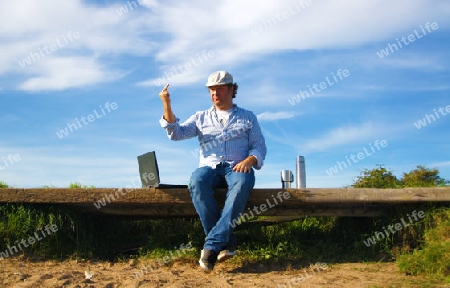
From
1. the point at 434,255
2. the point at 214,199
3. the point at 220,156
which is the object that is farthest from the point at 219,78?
the point at 434,255

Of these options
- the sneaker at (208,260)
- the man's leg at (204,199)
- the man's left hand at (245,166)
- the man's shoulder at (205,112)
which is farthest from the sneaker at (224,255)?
the man's shoulder at (205,112)

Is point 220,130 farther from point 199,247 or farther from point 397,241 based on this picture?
point 397,241

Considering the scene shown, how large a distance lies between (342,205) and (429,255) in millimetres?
1068

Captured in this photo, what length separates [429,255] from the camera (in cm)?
437

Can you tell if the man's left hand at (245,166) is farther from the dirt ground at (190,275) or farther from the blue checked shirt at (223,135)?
the dirt ground at (190,275)

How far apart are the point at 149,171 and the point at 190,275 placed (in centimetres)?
103

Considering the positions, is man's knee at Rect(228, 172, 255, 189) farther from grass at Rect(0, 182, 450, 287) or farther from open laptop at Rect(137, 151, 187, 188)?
grass at Rect(0, 182, 450, 287)

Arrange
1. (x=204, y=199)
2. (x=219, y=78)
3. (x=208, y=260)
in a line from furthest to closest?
1. (x=219, y=78)
2. (x=204, y=199)
3. (x=208, y=260)

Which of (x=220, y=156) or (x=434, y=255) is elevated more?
(x=220, y=156)

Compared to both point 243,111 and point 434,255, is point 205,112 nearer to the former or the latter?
point 243,111

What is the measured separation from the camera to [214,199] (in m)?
4.56

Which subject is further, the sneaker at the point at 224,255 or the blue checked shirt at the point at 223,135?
the blue checked shirt at the point at 223,135

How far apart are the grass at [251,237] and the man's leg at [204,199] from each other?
2.13 ft

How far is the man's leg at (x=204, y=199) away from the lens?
175 inches
